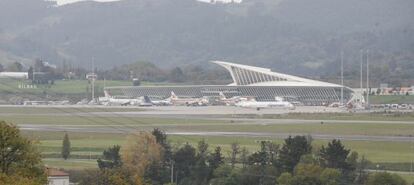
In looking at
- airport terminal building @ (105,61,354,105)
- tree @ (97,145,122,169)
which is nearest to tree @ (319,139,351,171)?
tree @ (97,145,122,169)

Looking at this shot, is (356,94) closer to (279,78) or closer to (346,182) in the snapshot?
(279,78)

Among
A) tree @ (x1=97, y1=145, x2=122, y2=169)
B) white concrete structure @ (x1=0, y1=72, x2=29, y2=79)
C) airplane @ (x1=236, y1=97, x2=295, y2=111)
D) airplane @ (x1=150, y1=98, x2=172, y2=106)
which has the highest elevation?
white concrete structure @ (x1=0, y1=72, x2=29, y2=79)

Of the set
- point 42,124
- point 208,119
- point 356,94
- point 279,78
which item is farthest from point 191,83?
point 42,124

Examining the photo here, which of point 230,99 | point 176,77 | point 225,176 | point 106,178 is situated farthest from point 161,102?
point 106,178

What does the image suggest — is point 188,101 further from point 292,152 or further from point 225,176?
point 225,176

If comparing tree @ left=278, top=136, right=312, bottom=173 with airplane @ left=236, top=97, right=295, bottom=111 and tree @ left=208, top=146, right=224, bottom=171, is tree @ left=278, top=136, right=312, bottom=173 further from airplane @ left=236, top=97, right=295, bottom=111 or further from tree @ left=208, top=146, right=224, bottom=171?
airplane @ left=236, top=97, right=295, bottom=111

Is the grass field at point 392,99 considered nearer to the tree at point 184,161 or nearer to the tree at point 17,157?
the tree at point 184,161

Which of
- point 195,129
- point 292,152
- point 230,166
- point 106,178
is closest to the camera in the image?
point 106,178
